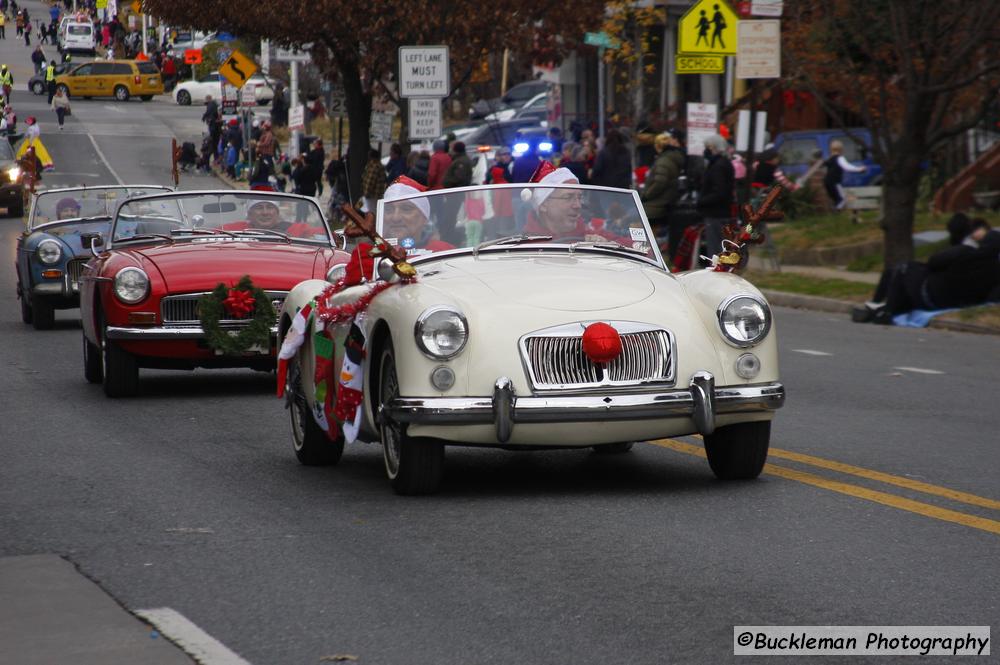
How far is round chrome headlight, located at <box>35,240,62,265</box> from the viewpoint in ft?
61.7

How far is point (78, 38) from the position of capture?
329 ft

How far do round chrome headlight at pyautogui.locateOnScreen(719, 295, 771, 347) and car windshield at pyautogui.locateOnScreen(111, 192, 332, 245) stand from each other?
6366mm

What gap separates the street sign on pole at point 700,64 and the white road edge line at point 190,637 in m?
18.1

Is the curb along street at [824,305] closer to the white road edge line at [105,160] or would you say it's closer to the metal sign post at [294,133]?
the metal sign post at [294,133]

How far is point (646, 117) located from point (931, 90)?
2265 cm

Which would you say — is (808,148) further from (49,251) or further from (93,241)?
(93,241)

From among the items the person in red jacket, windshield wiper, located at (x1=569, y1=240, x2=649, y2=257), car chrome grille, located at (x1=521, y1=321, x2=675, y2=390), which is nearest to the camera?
car chrome grille, located at (x1=521, y1=321, x2=675, y2=390)

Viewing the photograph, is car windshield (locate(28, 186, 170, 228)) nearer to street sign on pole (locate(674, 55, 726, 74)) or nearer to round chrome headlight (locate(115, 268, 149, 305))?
round chrome headlight (locate(115, 268, 149, 305))

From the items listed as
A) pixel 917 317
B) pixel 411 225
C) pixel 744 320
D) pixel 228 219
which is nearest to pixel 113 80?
pixel 917 317

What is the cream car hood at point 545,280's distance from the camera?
26.7 ft

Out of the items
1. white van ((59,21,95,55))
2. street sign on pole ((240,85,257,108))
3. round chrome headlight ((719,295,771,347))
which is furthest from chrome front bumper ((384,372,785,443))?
white van ((59,21,95,55))

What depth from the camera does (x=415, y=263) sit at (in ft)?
29.7

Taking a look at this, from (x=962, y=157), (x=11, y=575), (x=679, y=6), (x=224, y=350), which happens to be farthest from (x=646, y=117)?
(x=11, y=575)

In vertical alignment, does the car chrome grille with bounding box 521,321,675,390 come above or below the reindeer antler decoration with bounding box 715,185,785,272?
below
